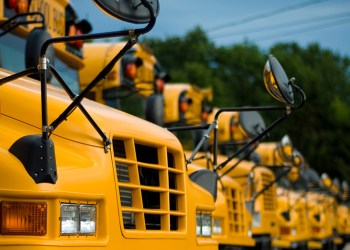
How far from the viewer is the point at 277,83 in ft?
15.6

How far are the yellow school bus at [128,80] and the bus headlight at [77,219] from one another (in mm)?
2625

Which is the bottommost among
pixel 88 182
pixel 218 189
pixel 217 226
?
pixel 88 182

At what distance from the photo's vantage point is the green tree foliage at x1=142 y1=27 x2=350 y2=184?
128 ft

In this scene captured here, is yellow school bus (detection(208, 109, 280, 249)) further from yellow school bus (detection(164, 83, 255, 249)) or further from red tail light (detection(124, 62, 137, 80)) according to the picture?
red tail light (detection(124, 62, 137, 80))

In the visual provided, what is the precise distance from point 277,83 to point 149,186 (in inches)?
50.8

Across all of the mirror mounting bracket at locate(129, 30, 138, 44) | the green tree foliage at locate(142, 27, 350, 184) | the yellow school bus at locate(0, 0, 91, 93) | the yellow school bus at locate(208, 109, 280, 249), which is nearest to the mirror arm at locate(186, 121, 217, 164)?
the yellow school bus at locate(0, 0, 91, 93)

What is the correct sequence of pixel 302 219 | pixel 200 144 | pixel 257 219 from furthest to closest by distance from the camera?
pixel 302 219, pixel 257 219, pixel 200 144

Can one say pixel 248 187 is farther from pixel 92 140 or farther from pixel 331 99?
pixel 331 99

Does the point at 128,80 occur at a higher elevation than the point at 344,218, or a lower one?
lower

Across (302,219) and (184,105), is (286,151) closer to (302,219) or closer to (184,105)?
(184,105)

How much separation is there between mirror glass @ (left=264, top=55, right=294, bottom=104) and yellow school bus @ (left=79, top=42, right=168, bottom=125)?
1231 millimetres

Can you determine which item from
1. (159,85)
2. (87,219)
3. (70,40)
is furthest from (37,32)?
(159,85)

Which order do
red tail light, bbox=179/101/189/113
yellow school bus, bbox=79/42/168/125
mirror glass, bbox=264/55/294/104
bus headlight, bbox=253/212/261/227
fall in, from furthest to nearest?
bus headlight, bbox=253/212/261/227 → red tail light, bbox=179/101/189/113 → yellow school bus, bbox=79/42/168/125 → mirror glass, bbox=264/55/294/104

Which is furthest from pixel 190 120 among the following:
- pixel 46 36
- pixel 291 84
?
pixel 46 36
